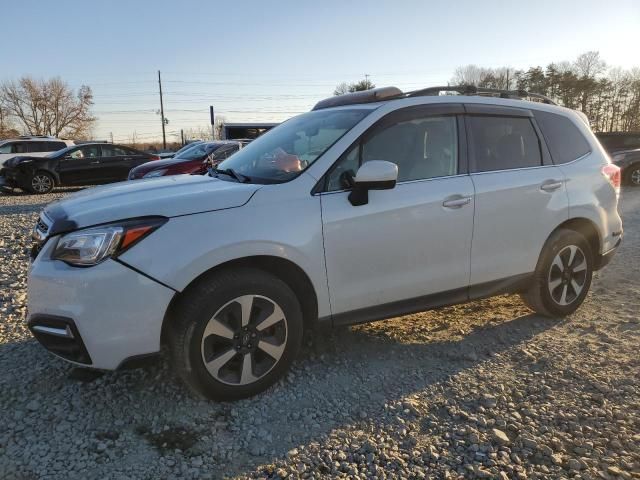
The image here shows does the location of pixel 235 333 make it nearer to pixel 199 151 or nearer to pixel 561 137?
pixel 561 137

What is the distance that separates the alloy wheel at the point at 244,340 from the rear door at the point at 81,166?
46.8 feet

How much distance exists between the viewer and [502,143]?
370 cm

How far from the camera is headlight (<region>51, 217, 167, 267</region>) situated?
2455mm

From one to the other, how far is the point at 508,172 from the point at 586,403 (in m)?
1.68

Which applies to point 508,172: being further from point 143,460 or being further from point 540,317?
point 143,460

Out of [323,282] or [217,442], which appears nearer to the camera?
[217,442]

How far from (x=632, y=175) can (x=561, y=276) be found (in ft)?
38.9

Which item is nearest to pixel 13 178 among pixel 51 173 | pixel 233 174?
pixel 51 173

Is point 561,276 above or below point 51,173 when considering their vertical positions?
below

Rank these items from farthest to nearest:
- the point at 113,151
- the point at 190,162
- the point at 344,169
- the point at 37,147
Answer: the point at 37,147, the point at 113,151, the point at 190,162, the point at 344,169

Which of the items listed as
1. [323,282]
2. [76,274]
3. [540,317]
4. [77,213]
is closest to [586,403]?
[540,317]

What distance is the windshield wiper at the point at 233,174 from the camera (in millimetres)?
3142

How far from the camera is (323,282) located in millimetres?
2922

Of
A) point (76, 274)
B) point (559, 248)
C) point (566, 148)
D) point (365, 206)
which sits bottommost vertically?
point (559, 248)
